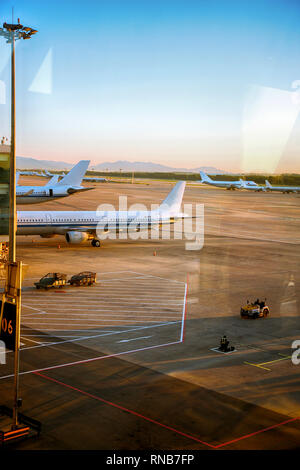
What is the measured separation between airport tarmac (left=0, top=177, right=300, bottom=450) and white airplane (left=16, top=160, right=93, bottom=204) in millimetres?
25402

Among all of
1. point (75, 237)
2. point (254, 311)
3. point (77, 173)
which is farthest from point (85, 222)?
point (254, 311)

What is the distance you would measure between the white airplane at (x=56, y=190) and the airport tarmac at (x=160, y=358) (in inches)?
1000

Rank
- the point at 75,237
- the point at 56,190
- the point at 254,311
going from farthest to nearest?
the point at 56,190 < the point at 75,237 < the point at 254,311

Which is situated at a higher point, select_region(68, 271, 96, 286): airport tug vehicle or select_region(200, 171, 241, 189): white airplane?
select_region(200, 171, 241, 189): white airplane

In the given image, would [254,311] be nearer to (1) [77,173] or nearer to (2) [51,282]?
(2) [51,282]

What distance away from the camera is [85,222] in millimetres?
56281

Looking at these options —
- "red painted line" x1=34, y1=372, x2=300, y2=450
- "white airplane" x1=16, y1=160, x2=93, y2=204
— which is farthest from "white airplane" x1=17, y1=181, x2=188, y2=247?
"red painted line" x1=34, y1=372, x2=300, y2=450

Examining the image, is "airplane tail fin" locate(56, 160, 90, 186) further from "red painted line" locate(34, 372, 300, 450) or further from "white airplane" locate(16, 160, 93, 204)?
"red painted line" locate(34, 372, 300, 450)

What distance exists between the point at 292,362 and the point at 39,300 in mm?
17123

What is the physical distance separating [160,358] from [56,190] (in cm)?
5419

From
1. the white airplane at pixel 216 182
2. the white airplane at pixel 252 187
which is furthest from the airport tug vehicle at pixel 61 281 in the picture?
the white airplane at pixel 216 182

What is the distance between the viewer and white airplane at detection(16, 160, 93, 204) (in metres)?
72.3

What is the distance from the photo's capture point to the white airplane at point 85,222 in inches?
2114
